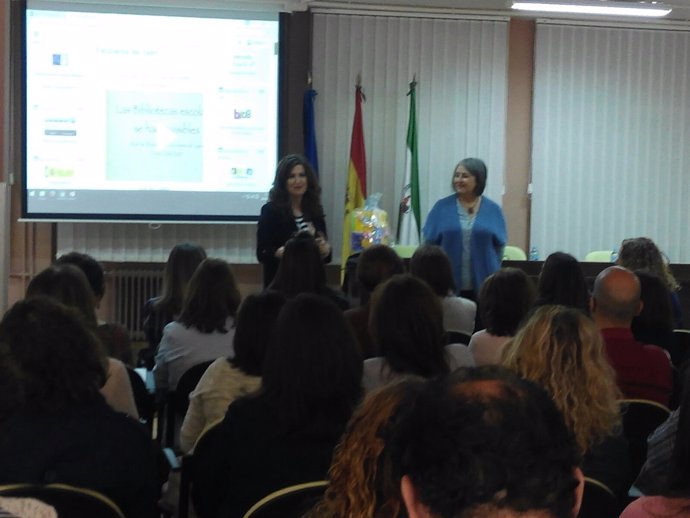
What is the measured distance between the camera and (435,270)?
4.41 m

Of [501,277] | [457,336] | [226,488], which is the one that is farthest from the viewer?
[457,336]

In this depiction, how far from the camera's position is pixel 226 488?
2.52 m

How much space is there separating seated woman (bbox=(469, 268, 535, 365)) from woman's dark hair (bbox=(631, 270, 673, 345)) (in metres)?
0.50

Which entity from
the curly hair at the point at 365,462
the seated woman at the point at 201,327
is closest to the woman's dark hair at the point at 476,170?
the seated woman at the point at 201,327

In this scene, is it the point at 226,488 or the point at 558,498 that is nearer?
the point at 558,498

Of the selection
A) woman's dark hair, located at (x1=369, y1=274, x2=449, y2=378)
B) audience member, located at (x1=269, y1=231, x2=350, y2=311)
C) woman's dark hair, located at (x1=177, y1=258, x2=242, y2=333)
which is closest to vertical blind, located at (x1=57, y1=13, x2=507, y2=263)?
audience member, located at (x1=269, y1=231, x2=350, y2=311)

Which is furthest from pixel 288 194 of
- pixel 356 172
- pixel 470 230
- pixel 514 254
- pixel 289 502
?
pixel 289 502

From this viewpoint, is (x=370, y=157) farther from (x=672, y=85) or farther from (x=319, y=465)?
(x=319, y=465)

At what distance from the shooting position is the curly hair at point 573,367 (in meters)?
2.40

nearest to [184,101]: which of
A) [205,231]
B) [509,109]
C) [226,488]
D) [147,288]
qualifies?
[205,231]

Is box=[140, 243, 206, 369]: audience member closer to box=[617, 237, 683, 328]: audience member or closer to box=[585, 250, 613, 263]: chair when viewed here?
box=[617, 237, 683, 328]: audience member

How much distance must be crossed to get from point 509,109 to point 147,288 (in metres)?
3.14

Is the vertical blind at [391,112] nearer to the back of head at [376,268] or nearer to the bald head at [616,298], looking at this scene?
the back of head at [376,268]

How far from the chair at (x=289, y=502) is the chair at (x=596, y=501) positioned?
0.59 metres
